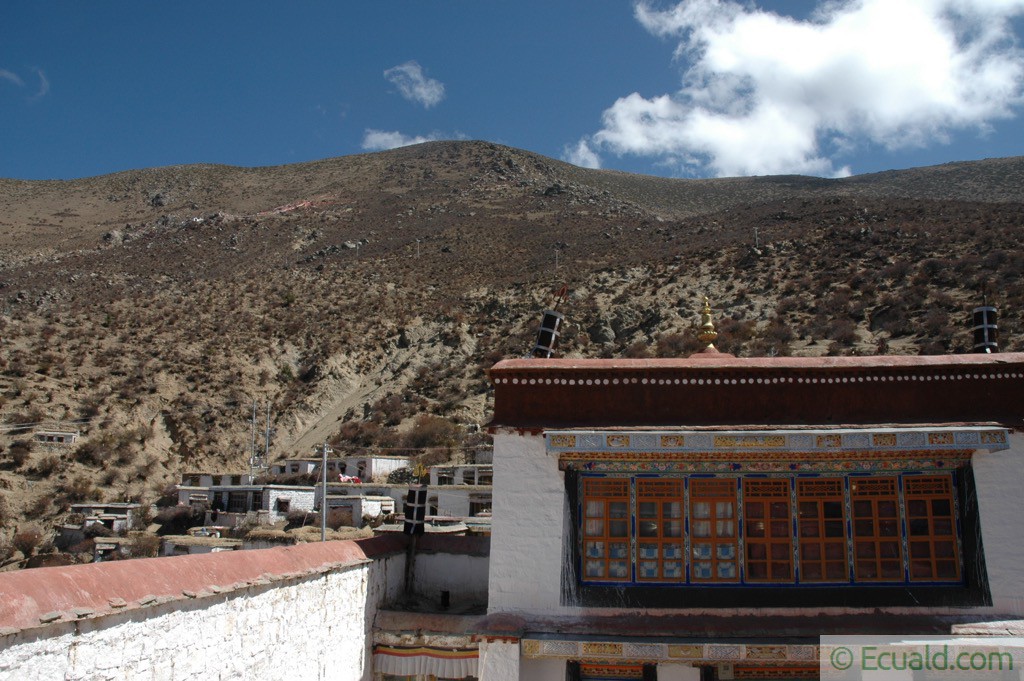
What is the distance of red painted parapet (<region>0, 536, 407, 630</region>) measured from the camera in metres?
5.33

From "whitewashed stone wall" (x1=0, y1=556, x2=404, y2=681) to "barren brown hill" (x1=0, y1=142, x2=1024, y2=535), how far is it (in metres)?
24.1

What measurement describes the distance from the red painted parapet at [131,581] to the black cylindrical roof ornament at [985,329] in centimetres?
1033

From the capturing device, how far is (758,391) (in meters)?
10.9

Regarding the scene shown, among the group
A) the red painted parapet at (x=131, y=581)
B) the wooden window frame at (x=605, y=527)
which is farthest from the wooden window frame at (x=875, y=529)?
the red painted parapet at (x=131, y=581)

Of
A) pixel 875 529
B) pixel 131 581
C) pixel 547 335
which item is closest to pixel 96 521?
pixel 547 335

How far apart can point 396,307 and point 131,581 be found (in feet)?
148

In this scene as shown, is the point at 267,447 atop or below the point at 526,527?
atop

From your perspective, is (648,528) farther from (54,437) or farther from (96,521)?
(54,437)

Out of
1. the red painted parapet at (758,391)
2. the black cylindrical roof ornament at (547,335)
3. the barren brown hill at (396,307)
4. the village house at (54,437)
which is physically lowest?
the red painted parapet at (758,391)

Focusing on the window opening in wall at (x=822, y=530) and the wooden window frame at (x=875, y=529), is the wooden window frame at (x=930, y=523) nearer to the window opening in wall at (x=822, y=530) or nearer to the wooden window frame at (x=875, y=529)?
the wooden window frame at (x=875, y=529)

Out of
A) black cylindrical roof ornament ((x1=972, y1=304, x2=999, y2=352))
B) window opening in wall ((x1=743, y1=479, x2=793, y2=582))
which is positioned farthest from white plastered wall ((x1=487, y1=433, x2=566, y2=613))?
black cylindrical roof ornament ((x1=972, y1=304, x2=999, y2=352))

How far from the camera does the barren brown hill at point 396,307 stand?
115 feet

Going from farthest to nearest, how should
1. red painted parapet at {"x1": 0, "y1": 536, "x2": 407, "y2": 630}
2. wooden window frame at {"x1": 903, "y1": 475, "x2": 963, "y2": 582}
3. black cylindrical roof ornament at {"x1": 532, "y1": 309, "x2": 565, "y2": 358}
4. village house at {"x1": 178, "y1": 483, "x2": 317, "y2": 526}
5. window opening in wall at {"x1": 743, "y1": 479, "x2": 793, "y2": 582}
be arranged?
village house at {"x1": 178, "y1": 483, "x2": 317, "y2": 526} → black cylindrical roof ornament at {"x1": 532, "y1": 309, "x2": 565, "y2": 358} → window opening in wall at {"x1": 743, "y1": 479, "x2": 793, "y2": 582} → wooden window frame at {"x1": 903, "y1": 475, "x2": 963, "y2": 582} → red painted parapet at {"x1": 0, "y1": 536, "x2": 407, "y2": 630}

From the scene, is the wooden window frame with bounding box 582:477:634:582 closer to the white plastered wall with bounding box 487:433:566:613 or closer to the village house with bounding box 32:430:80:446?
the white plastered wall with bounding box 487:433:566:613
